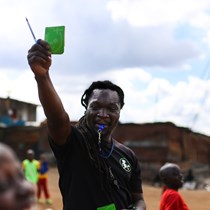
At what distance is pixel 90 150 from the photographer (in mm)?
2658

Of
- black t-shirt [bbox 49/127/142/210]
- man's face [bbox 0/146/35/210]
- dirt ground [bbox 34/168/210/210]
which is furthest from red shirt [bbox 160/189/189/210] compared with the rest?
dirt ground [bbox 34/168/210/210]

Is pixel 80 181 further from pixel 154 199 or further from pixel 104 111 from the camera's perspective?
pixel 154 199

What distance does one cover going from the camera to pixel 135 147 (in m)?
21.6

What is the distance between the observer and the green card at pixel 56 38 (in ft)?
8.02

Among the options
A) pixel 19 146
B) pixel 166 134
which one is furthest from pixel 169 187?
pixel 19 146

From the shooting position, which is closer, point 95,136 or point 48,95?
point 48,95

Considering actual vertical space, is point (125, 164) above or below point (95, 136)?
below

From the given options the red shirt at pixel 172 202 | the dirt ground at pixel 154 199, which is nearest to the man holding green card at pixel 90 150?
the red shirt at pixel 172 202

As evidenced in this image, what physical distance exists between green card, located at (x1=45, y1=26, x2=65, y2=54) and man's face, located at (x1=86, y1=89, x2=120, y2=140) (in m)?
0.50

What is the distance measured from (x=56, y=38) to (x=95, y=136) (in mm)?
632

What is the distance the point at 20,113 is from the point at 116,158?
38259 millimetres

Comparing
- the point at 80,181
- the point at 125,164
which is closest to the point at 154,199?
the point at 125,164

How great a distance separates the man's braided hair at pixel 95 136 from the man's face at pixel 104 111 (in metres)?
0.05

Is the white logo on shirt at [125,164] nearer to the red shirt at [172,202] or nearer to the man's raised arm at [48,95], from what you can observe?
the man's raised arm at [48,95]
